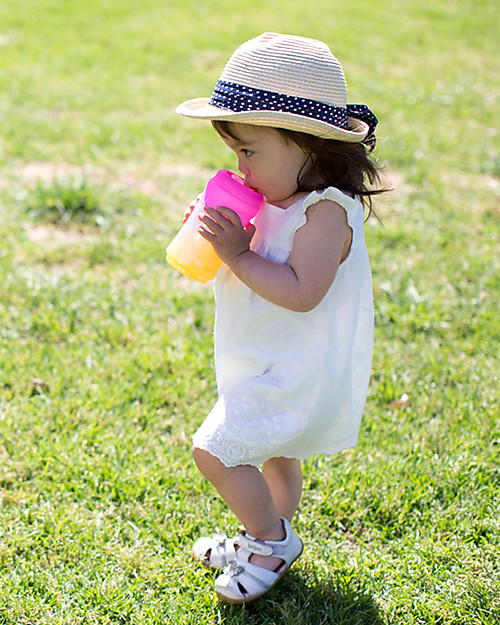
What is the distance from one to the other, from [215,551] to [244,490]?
12.1 inches

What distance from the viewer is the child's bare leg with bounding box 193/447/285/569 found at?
1.87m

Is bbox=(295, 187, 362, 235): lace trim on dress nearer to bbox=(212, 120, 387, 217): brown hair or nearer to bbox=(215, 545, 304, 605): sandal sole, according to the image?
bbox=(212, 120, 387, 217): brown hair

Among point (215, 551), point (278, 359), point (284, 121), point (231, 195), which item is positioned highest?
point (284, 121)

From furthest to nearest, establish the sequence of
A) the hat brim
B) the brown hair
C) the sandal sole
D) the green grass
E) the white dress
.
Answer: the green grass → the sandal sole → the white dress → the brown hair → the hat brim

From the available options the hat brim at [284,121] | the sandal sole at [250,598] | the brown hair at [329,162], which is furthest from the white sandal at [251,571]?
the hat brim at [284,121]

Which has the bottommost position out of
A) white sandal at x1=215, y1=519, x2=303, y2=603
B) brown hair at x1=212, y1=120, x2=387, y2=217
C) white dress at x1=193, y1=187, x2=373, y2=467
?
white sandal at x1=215, y1=519, x2=303, y2=603

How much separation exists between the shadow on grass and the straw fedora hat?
125 cm

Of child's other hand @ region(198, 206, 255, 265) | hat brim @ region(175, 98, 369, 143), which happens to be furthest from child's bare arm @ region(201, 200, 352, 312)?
hat brim @ region(175, 98, 369, 143)

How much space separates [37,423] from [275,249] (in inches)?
50.6

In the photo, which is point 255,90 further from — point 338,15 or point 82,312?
point 338,15

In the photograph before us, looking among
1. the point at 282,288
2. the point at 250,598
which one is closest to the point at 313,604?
the point at 250,598

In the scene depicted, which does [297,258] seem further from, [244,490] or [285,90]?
[244,490]

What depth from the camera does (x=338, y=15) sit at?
30.1 ft

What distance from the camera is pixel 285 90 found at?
1646 millimetres
